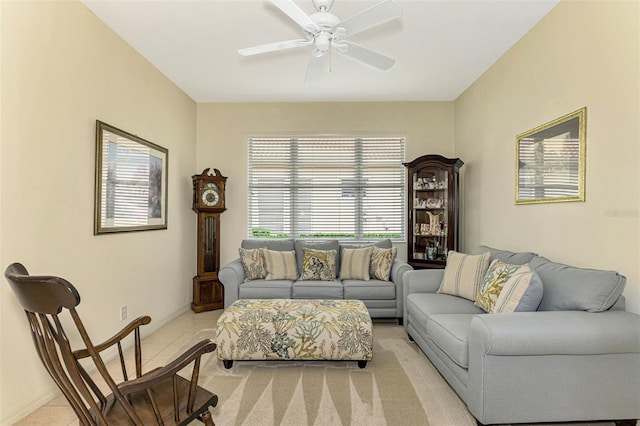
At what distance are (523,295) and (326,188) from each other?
3.23m

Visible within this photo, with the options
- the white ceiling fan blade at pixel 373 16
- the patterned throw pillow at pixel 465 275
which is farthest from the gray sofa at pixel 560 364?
the white ceiling fan blade at pixel 373 16

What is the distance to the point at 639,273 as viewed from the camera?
209 cm

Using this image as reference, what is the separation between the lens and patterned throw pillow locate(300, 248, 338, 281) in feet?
13.8

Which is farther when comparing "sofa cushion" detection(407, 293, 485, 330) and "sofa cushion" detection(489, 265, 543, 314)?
"sofa cushion" detection(407, 293, 485, 330)

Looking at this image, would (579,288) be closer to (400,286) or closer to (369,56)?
(400,286)

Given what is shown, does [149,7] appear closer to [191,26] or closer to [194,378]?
[191,26]

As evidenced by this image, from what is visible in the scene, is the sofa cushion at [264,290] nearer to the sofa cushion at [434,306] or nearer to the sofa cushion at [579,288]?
the sofa cushion at [434,306]

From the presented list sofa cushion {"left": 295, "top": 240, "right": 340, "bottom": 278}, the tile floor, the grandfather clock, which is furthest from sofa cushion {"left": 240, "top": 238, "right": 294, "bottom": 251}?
the tile floor

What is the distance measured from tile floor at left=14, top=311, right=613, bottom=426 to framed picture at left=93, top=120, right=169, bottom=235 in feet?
3.67

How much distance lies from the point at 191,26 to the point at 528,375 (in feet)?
11.4

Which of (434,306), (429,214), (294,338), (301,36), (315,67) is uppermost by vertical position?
(301,36)

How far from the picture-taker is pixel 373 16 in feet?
6.88

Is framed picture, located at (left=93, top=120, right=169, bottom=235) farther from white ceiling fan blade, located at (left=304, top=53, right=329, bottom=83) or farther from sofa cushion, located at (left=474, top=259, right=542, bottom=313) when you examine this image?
sofa cushion, located at (left=474, top=259, right=542, bottom=313)

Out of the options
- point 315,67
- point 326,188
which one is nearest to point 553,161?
point 315,67
